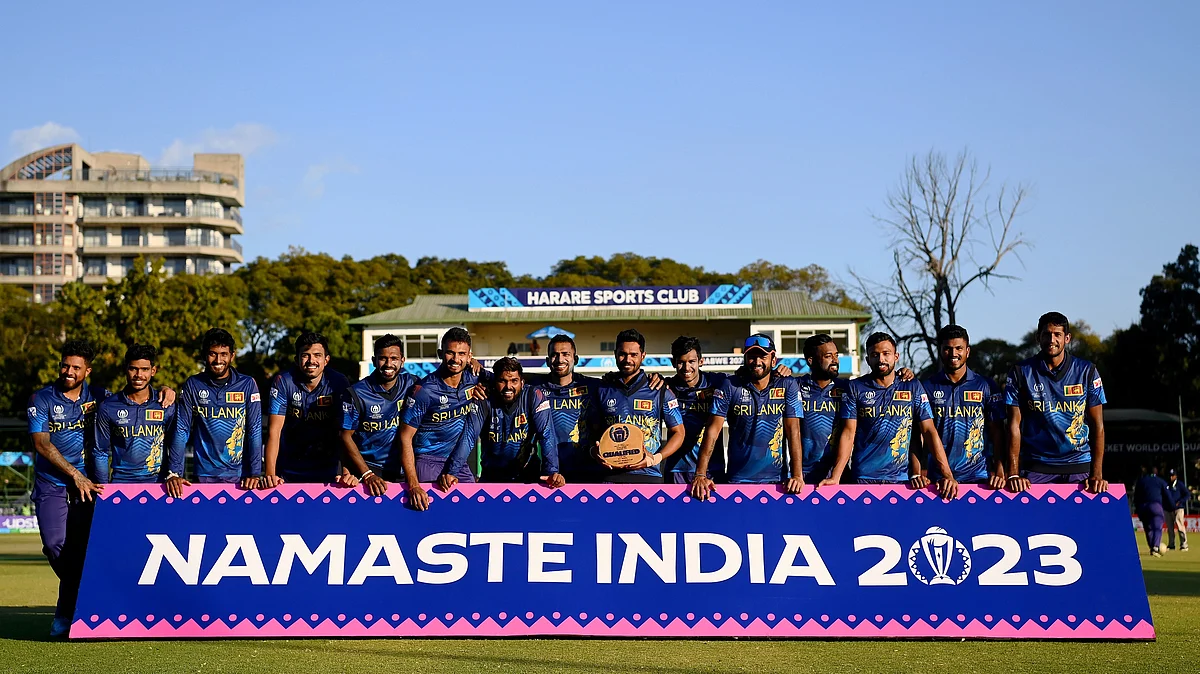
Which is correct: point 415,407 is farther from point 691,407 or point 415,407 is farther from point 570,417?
point 691,407

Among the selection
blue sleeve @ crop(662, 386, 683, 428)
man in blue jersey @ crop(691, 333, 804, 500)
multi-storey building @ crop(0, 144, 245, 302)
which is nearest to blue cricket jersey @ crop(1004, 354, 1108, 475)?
man in blue jersey @ crop(691, 333, 804, 500)

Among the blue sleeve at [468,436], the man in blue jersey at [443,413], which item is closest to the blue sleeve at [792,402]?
the blue sleeve at [468,436]

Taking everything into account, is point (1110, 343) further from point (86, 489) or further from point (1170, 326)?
point (86, 489)

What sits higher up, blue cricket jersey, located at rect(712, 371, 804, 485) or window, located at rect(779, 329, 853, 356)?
window, located at rect(779, 329, 853, 356)

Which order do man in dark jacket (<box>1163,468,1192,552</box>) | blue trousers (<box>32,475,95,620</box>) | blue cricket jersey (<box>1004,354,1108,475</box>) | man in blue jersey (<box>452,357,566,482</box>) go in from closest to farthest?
blue trousers (<box>32,475,95,620</box>) → blue cricket jersey (<box>1004,354,1108,475</box>) → man in blue jersey (<box>452,357,566,482</box>) → man in dark jacket (<box>1163,468,1192,552</box>)

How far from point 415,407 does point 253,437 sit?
139 centimetres

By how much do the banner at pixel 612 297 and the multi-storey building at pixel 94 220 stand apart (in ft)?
141

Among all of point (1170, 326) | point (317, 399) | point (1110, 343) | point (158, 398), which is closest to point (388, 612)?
point (317, 399)

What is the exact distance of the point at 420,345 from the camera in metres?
68.8

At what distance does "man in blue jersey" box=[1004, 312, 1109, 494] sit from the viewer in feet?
29.5

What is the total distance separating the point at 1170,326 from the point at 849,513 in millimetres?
53006

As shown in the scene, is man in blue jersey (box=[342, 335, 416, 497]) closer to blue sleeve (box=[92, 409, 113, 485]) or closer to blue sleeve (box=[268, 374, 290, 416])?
blue sleeve (box=[268, 374, 290, 416])

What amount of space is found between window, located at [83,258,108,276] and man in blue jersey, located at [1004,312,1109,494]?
337 feet

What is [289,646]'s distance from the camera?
25.8 ft
